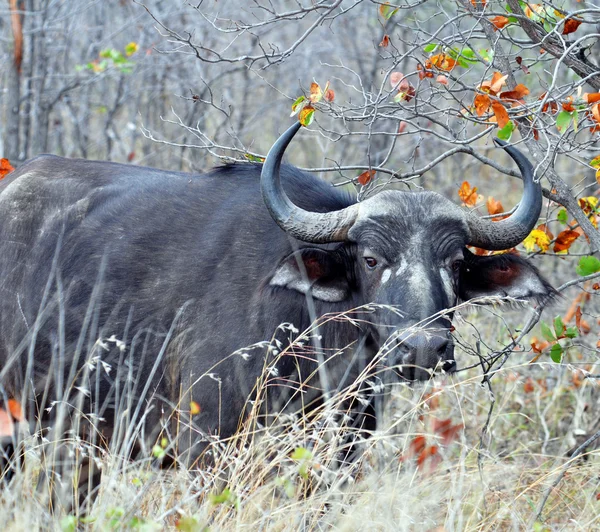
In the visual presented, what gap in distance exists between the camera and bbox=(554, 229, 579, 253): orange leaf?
4227mm

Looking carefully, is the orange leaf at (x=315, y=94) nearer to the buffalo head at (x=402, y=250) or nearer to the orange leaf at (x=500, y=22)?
the buffalo head at (x=402, y=250)

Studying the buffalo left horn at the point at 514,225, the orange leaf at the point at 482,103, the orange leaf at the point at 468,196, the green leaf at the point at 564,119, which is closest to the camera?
the green leaf at the point at 564,119

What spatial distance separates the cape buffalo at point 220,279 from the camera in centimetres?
394

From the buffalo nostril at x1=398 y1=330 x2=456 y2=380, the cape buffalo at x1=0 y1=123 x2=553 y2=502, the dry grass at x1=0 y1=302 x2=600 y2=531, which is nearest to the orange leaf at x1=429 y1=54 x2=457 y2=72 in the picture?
→ the cape buffalo at x1=0 y1=123 x2=553 y2=502

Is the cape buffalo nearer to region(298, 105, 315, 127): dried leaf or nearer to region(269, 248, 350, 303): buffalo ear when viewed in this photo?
region(269, 248, 350, 303): buffalo ear

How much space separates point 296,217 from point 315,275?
327 millimetres

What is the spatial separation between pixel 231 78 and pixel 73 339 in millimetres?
6210

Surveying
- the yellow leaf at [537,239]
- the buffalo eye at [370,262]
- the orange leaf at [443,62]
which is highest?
the orange leaf at [443,62]

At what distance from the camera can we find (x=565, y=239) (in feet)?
14.0

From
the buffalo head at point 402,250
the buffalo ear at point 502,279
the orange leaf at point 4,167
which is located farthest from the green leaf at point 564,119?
the orange leaf at point 4,167

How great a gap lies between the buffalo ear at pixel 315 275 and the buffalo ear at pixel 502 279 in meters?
0.67

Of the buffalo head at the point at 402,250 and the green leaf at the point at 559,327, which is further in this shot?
the green leaf at the point at 559,327

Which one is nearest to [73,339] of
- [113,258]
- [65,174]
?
[113,258]

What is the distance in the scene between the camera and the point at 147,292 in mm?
4484
